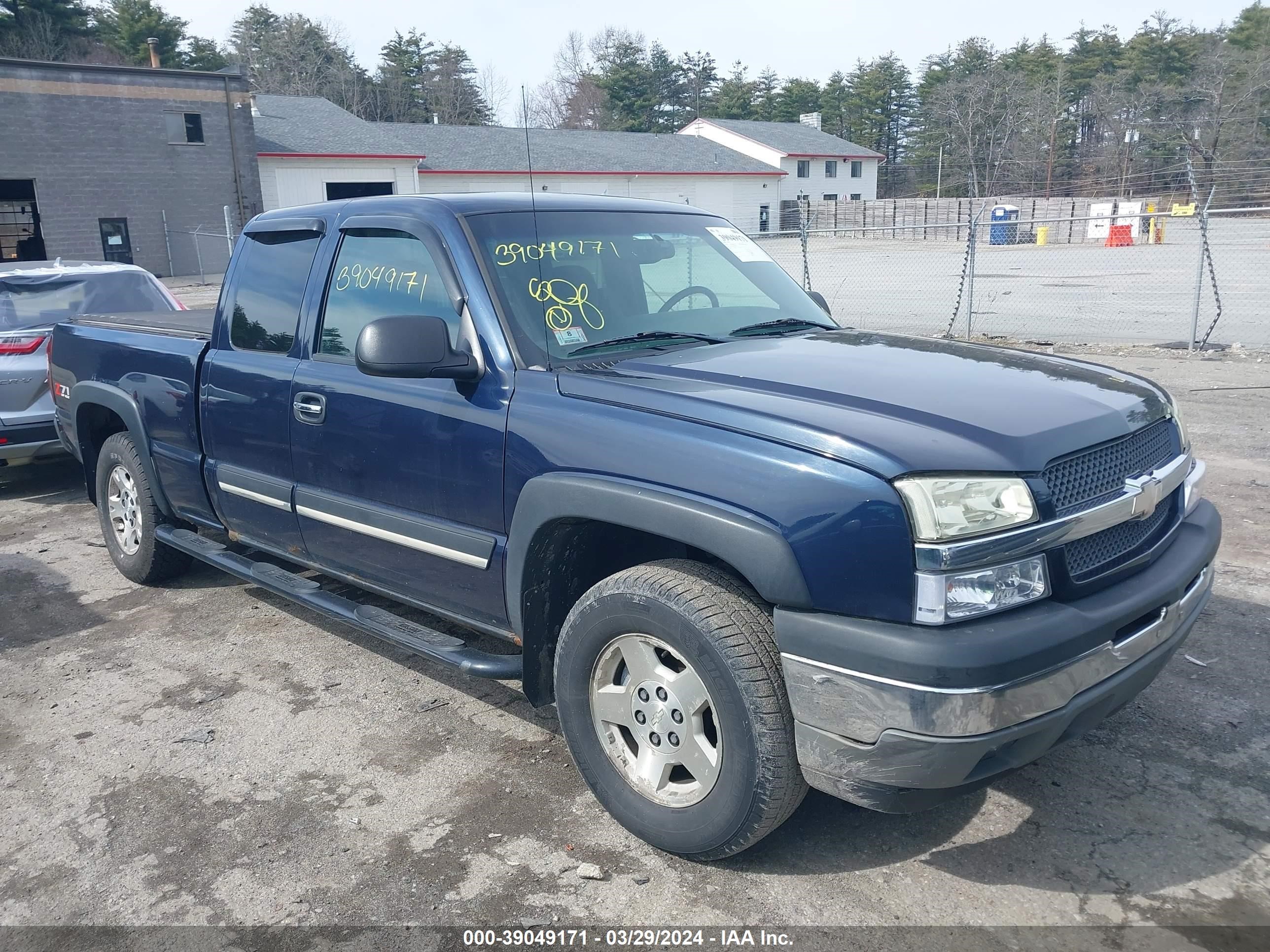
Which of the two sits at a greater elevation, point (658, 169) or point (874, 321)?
point (658, 169)

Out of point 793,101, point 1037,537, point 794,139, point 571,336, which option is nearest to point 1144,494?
point 1037,537

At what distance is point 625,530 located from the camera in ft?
10.5

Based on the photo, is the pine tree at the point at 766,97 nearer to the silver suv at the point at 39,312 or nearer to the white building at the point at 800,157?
the white building at the point at 800,157

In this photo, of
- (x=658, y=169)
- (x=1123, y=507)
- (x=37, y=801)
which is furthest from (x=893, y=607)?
(x=658, y=169)

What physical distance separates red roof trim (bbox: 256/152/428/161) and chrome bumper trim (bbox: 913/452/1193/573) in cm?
3915

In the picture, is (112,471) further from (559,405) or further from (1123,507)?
(1123,507)

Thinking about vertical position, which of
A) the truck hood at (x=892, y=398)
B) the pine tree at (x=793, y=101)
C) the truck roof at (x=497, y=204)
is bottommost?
the truck hood at (x=892, y=398)

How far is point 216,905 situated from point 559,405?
1.75 meters

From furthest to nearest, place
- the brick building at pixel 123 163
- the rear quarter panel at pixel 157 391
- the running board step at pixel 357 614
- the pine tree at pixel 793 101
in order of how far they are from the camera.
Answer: the pine tree at pixel 793 101
the brick building at pixel 123 163
the rear quarter panel at pixel 157 391
the running board step at pixel 357 614

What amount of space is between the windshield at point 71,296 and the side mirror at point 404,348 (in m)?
5.64

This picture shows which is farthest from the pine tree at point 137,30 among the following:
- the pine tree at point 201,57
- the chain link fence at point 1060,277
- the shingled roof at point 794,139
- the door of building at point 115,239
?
the chain link fence at point 1060,277

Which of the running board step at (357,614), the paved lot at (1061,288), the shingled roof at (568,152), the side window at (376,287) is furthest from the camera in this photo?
the shingled roof at (568,152)

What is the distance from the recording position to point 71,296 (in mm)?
8227

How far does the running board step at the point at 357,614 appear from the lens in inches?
136
